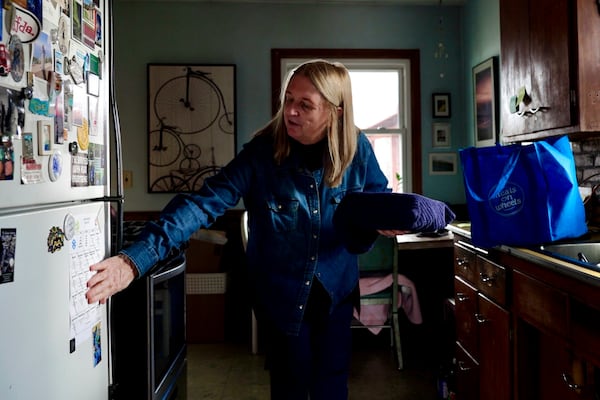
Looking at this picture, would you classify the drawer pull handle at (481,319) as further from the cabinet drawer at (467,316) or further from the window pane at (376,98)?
the window pane at (376,98)

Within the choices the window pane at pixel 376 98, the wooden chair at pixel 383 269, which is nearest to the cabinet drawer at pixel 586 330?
the wooden chair at pixel 383 269

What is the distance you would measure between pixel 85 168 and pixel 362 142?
80 cm

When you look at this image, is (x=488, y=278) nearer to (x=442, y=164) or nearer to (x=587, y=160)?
(x=587, y=160)

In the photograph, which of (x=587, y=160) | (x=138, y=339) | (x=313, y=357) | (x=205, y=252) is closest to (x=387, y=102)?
(x=205, y=252)

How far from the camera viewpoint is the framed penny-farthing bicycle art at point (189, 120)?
3957 mm

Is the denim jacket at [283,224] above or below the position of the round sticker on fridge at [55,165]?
below

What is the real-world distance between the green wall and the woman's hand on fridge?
9.47 feet

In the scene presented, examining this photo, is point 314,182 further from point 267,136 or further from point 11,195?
point 11,195

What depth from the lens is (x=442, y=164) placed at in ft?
13.3

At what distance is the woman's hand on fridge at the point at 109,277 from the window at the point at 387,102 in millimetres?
2979

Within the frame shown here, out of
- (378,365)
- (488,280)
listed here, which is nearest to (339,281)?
(488,280)

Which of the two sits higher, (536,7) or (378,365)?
(536,7)

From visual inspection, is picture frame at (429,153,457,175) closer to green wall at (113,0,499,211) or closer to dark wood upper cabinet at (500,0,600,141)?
green wall at (113,0,499,211)

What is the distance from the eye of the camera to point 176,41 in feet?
13.1
